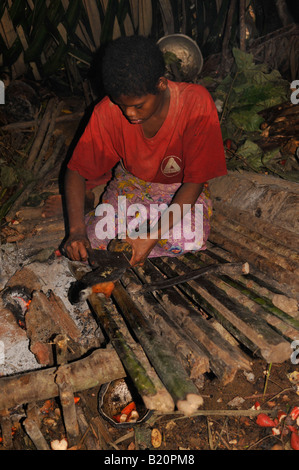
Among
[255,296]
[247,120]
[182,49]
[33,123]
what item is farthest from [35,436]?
[182,49]

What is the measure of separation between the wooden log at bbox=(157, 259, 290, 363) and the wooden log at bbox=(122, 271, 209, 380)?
0.29 metres

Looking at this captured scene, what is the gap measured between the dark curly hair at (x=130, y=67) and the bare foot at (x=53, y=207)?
7.39 feet

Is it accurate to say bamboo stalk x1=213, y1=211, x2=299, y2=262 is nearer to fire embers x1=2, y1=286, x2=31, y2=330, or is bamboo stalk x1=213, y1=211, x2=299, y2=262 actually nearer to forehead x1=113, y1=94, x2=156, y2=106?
forehead x1=113, y1=94, x2=156, y2=106

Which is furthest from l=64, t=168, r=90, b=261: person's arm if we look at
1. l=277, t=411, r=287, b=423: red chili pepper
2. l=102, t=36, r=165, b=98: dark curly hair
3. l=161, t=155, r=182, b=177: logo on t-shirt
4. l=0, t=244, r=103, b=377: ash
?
l=277, t=411, r=287, b=423: red chili pepper

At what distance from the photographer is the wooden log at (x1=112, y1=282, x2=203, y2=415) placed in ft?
Answer: 5.28

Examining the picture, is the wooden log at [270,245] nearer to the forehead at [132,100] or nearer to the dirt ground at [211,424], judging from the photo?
the dirt ground at [211,424]

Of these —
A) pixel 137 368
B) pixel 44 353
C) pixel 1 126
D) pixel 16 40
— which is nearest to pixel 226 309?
pixel 137 368

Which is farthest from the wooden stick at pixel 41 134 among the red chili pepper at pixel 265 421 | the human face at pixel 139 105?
the red chili pepper at pixel 265 421

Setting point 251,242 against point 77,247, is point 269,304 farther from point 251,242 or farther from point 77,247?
point 77,247

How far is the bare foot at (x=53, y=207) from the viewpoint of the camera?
3.99 m

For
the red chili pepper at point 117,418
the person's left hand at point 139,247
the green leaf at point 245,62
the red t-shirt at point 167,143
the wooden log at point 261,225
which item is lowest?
the red chili pepper at point 117,418

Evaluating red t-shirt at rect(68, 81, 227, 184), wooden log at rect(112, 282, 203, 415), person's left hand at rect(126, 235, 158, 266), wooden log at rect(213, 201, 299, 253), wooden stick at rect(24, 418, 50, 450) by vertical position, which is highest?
red t-shirt at rect(68, 81, 227, 184)

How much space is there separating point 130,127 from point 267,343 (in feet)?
6.20

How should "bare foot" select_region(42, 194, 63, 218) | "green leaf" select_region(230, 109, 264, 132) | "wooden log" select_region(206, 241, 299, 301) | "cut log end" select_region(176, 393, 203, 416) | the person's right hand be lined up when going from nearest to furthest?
"cut log end" select_region(176, 393, 203, 416), "wooden log" select_region(206, 241, 299, 301), the person's right hand, "bare foot" select_region(42, 194, 63, 218), "green leaf" select_region(230, 109, 264, 132)
